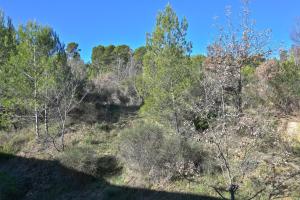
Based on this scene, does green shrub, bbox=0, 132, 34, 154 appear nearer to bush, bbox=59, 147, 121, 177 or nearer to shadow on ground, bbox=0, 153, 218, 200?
shadow on ground, bbox=0, 153, 218, 200

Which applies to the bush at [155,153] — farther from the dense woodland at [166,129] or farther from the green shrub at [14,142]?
the green shrub at [14,142]

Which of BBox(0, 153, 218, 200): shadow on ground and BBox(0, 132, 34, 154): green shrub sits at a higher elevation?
BBox(0, 132, 34, 154): green shrub

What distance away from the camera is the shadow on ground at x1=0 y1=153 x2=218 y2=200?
10.2 meters

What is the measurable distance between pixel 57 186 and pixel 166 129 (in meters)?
4.67

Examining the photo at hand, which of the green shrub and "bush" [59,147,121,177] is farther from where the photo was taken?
the green shrub

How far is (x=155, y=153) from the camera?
10578 millimetres

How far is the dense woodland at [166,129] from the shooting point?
7.95m

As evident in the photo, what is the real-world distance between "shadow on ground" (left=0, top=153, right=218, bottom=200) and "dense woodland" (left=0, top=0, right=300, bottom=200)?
1.6 inches

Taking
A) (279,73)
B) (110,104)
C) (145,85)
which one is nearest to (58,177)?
(145,85)

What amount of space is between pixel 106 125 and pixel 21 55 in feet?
18.4

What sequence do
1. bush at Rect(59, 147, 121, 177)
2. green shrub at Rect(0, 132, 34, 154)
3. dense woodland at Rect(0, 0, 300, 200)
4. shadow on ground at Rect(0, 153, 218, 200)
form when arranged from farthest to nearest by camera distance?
green shrub at Rect(0, 132, 34, 154) < bush at Rect(59, 147, 121, 177) < shadow on ground at Rect(0, 153, 218, 200) < dense woodland at Rect(0, 0, 300, 200)

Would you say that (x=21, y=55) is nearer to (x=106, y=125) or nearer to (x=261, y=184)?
(x=106, y=125)

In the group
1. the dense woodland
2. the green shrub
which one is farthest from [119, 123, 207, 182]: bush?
the green shrub

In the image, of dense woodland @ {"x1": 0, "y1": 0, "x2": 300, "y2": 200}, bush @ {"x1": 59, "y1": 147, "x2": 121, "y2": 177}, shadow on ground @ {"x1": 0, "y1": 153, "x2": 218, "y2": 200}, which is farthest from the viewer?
bush @ {"x1": 59, "y1": 147, "x2": 121, "y2": 177}
